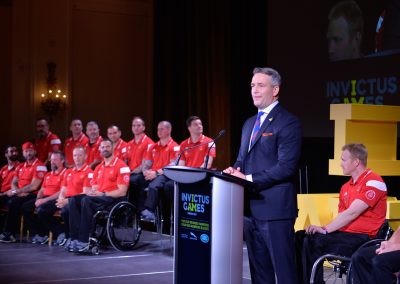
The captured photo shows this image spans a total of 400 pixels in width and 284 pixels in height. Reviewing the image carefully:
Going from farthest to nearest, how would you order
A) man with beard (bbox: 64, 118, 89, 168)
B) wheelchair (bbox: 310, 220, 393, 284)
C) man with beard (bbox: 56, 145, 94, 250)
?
man with beard (bbox: 64, 118, 89, 168), man with beard (bbox: 56, 145, 94, 250), wheelchair (bbox: 310, 220, 393, 284)

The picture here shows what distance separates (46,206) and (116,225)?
989mm

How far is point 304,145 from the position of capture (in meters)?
8.20

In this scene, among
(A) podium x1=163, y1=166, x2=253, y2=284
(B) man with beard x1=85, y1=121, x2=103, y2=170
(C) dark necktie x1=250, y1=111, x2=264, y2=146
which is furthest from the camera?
(B) man with beard x1=85, y1=121, x2=103, y2=170

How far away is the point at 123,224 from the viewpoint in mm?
7395

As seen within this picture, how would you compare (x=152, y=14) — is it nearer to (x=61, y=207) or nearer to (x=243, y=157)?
(x=61, y=207)

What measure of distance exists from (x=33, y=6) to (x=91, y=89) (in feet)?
5.28

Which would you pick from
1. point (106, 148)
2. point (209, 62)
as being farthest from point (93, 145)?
point (209, 62)

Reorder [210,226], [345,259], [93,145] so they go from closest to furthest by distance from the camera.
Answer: [210,226]
[345,259]
[93,145]

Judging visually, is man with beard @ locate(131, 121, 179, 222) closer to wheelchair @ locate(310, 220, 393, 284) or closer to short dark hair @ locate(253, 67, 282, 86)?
wheelchair @ locate(310, 220, 393, 284)

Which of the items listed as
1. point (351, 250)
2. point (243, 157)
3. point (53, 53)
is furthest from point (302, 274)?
point (53, 53)

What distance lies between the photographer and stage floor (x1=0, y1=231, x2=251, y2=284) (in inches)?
229

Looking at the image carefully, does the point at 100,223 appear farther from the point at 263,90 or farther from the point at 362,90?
the point at 263,90

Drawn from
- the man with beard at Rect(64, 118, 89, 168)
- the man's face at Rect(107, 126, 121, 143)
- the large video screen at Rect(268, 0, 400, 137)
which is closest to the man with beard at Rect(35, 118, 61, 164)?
the man with beard at Rect(64, 118, 89, 168)

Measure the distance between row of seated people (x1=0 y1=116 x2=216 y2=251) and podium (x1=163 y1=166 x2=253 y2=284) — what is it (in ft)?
11.4
